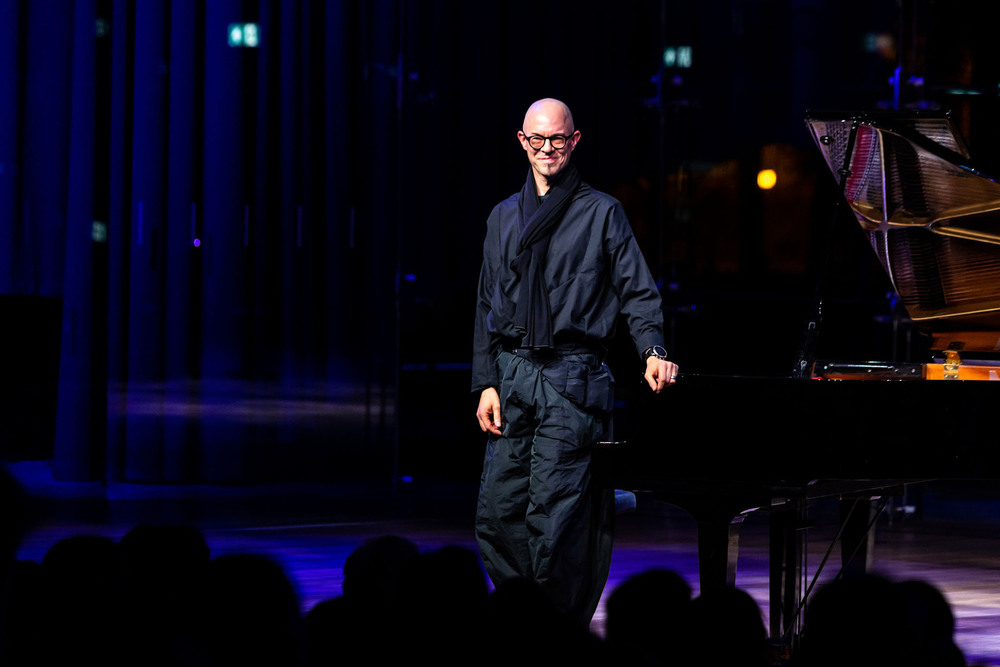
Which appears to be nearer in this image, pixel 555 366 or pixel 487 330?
pixel 555 366

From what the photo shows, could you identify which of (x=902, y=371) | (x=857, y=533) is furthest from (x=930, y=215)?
(x=857, y=533)

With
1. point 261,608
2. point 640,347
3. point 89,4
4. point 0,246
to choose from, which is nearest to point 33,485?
point 0,246

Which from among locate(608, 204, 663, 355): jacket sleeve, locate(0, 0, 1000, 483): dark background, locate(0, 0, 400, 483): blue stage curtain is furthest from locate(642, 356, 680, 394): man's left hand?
locate(0, 0, 400, 483): blue stage curtain

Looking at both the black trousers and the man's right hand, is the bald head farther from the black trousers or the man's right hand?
the man's right hand

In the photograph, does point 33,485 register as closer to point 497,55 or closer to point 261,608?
point 497,55

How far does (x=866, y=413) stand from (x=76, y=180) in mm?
4769

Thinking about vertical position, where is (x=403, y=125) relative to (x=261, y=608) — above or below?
above

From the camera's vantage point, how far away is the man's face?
10.3ft

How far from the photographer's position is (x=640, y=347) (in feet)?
10.2

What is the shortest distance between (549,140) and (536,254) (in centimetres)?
27

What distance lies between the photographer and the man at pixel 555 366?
308 cm

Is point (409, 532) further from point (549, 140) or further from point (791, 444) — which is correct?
point (791, 444)

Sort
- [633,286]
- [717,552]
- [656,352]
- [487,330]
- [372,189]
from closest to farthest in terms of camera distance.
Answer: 1. [717,552]
2. [656,352]
3. [633,286]
4. [487,330]
5. [372,189]

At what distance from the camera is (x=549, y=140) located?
3180 millimetres
